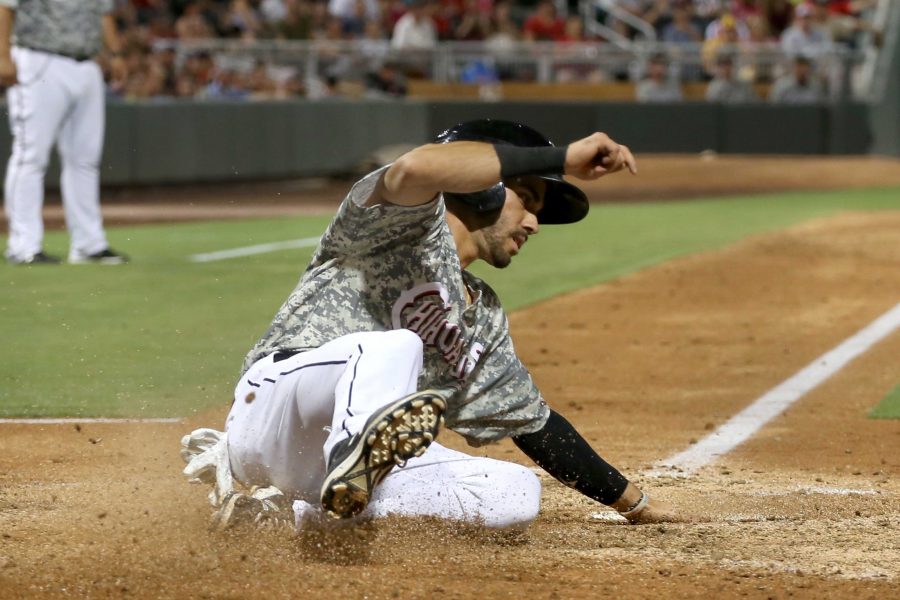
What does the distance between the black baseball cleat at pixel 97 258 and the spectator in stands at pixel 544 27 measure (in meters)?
13.6

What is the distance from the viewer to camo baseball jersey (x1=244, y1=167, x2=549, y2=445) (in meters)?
3.72

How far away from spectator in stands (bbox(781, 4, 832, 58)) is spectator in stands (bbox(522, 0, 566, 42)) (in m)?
3.49

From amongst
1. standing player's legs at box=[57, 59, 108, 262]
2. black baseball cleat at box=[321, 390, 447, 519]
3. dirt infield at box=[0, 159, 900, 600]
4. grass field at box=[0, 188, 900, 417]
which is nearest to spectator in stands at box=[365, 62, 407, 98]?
grass field at box=[0, 188, 900, 417]

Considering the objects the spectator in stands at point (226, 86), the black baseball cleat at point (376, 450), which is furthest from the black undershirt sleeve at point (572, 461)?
the spectator in stands at point (226, 86)

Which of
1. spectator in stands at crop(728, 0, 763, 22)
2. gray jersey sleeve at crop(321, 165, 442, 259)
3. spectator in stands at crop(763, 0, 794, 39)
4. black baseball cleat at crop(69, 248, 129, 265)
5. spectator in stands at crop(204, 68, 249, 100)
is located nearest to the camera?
gray jersey sleeve at crop(321, 165, 442, 259)

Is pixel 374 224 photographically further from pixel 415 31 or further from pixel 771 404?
pixel 415 31

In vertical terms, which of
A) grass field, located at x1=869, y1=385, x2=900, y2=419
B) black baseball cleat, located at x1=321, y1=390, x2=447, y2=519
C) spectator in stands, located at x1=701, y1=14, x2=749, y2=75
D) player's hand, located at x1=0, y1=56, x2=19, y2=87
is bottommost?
spectator in stands, located at x1=701, y1=14, x2=749, y2=75

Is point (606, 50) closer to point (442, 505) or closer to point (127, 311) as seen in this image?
point (127, 311)

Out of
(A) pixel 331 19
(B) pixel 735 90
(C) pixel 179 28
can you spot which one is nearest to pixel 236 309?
(C) pixel 179 28

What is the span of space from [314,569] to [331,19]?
1953cm

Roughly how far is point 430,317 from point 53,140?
7.23 m

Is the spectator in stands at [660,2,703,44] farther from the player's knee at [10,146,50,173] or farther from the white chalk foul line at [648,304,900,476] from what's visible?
the white chalk foul line at [648,304,900,476]

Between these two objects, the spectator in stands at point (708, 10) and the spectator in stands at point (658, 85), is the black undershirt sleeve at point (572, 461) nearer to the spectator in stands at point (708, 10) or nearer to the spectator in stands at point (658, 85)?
the spectator in stands at point (658, 85)

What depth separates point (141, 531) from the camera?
401 cm
